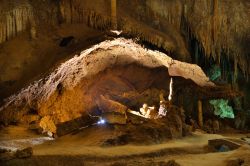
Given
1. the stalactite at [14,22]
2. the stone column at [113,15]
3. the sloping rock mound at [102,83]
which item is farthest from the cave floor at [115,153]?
the stone column at [113,15]

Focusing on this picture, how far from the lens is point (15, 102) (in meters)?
12.9

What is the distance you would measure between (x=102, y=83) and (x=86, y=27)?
5046 mm

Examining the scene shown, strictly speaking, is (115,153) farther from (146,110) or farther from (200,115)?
(200,115)

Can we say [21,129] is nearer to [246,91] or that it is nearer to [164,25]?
[164,25]

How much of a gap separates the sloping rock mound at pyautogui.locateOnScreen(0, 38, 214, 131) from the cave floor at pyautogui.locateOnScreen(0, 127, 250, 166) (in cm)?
169

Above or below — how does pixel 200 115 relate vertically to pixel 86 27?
below

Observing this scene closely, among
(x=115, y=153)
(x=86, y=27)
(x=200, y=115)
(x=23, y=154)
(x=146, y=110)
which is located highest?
(x=86, y=27)

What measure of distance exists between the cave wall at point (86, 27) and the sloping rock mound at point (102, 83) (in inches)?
23.3

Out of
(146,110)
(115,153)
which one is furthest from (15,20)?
(146,110)

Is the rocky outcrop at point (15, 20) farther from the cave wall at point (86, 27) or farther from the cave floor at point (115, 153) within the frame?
the cave floor at point (115, 153)

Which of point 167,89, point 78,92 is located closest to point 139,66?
point 167,89

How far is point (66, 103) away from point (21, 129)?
3.26 m

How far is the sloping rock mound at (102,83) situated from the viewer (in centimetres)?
1351

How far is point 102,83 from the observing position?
17328 millimetres
